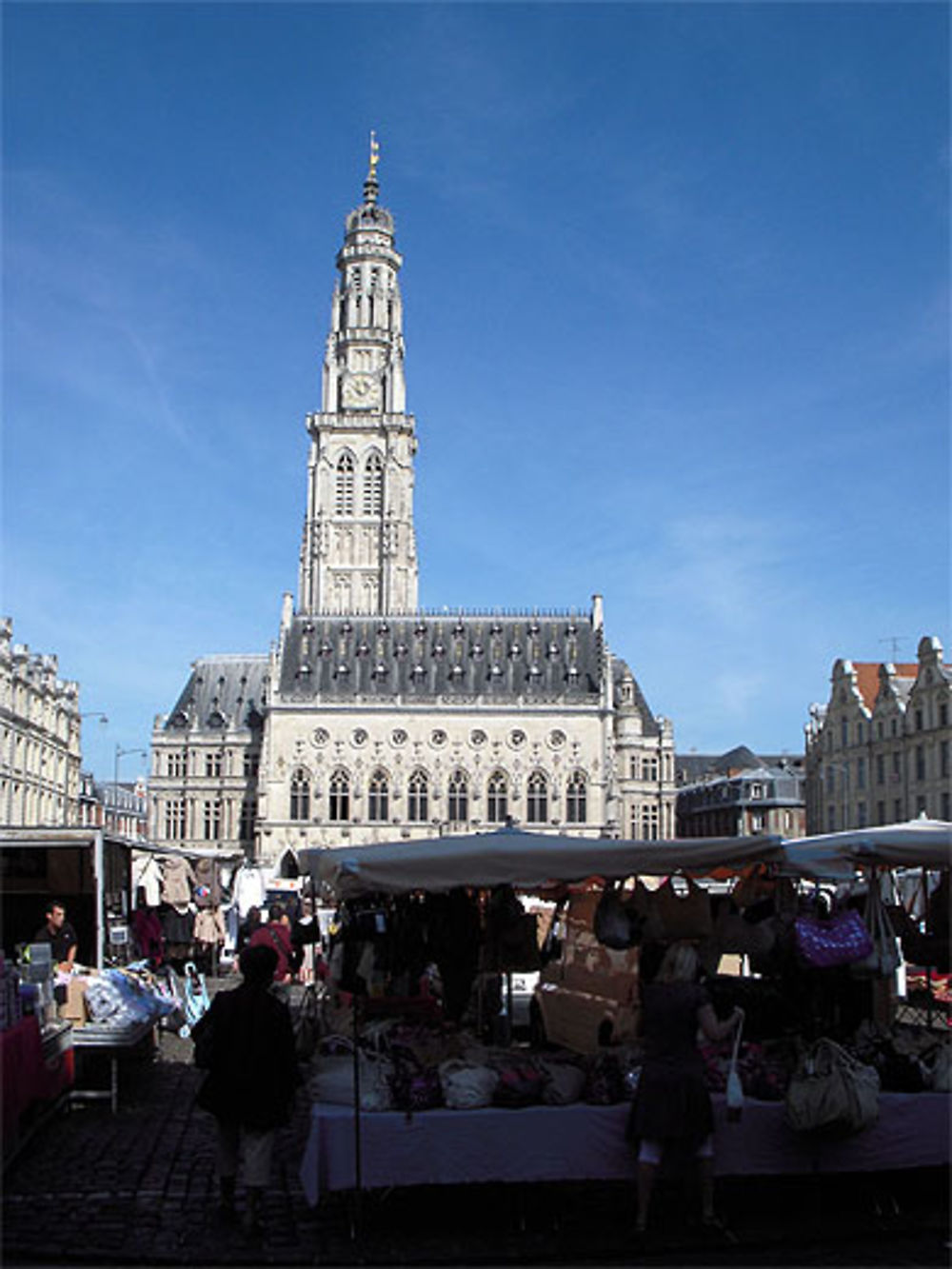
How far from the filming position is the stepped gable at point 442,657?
6059 cm

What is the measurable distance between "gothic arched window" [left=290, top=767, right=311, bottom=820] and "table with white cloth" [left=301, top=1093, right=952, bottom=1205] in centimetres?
5146

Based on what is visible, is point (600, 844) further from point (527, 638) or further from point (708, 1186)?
point (527, 638)

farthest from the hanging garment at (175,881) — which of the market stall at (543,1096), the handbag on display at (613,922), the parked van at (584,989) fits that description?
the handbag on display at (613,922)

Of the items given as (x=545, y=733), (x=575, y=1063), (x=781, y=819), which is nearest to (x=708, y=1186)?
(x=575, y=1063)

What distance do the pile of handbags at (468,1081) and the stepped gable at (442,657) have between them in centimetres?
5109

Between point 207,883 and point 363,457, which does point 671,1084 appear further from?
point 363,457

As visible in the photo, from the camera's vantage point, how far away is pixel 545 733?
59438mm

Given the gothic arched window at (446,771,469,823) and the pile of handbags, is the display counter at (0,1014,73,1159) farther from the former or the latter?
the gothic arched window at (446,771,469,823)

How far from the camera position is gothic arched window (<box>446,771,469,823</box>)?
5866cm

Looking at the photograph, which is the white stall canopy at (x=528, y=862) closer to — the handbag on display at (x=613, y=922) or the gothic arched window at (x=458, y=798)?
the handbag on display at (x=613, y=922)

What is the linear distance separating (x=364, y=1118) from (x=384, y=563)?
228 feet

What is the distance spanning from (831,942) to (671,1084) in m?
2.05

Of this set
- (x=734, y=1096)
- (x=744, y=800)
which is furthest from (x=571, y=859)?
(x=744, y=800)

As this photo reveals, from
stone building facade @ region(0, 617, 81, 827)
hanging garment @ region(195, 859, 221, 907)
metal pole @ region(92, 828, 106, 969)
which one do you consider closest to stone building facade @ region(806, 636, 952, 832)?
hanging garment @ region(195, 859, 221, 907)
